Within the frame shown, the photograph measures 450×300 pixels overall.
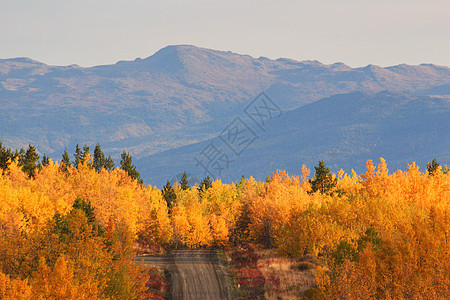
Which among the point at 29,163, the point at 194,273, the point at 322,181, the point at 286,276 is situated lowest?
the point at 286,276

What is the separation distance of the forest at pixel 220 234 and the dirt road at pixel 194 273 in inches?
184

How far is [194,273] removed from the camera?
219 ft

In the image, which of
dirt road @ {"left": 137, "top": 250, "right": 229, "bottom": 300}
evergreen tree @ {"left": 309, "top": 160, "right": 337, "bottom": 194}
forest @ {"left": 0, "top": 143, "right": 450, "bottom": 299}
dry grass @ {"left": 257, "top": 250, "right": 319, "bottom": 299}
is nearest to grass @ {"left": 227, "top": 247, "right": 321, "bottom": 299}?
dry grass @ {"left": 257, "top": 250, "right": 319, "bottom": 299}

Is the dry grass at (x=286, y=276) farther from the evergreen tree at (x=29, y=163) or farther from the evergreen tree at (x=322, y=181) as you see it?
the evergreen tree at (x=29, y=163)

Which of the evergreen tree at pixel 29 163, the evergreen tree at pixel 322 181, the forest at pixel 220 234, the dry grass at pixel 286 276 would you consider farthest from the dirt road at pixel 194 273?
the evergreen tree at pixel 29 163

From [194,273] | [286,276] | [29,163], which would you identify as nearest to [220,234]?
[194,273]

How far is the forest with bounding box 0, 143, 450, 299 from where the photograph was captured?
3959 centimetres

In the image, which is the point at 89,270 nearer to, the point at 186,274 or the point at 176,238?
the point at 186,274

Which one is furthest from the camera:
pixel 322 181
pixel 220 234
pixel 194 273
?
pixel 322 181

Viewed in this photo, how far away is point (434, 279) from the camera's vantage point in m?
40.0

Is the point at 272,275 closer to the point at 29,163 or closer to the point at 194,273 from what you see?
the point at 194,273

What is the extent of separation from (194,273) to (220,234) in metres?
27.0

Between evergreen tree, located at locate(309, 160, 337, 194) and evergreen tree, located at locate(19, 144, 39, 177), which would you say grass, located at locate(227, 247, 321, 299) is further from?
evergreen tree, located at locate(19, 144, 39, 177)

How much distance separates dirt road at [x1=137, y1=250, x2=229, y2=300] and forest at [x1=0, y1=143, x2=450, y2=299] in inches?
184
